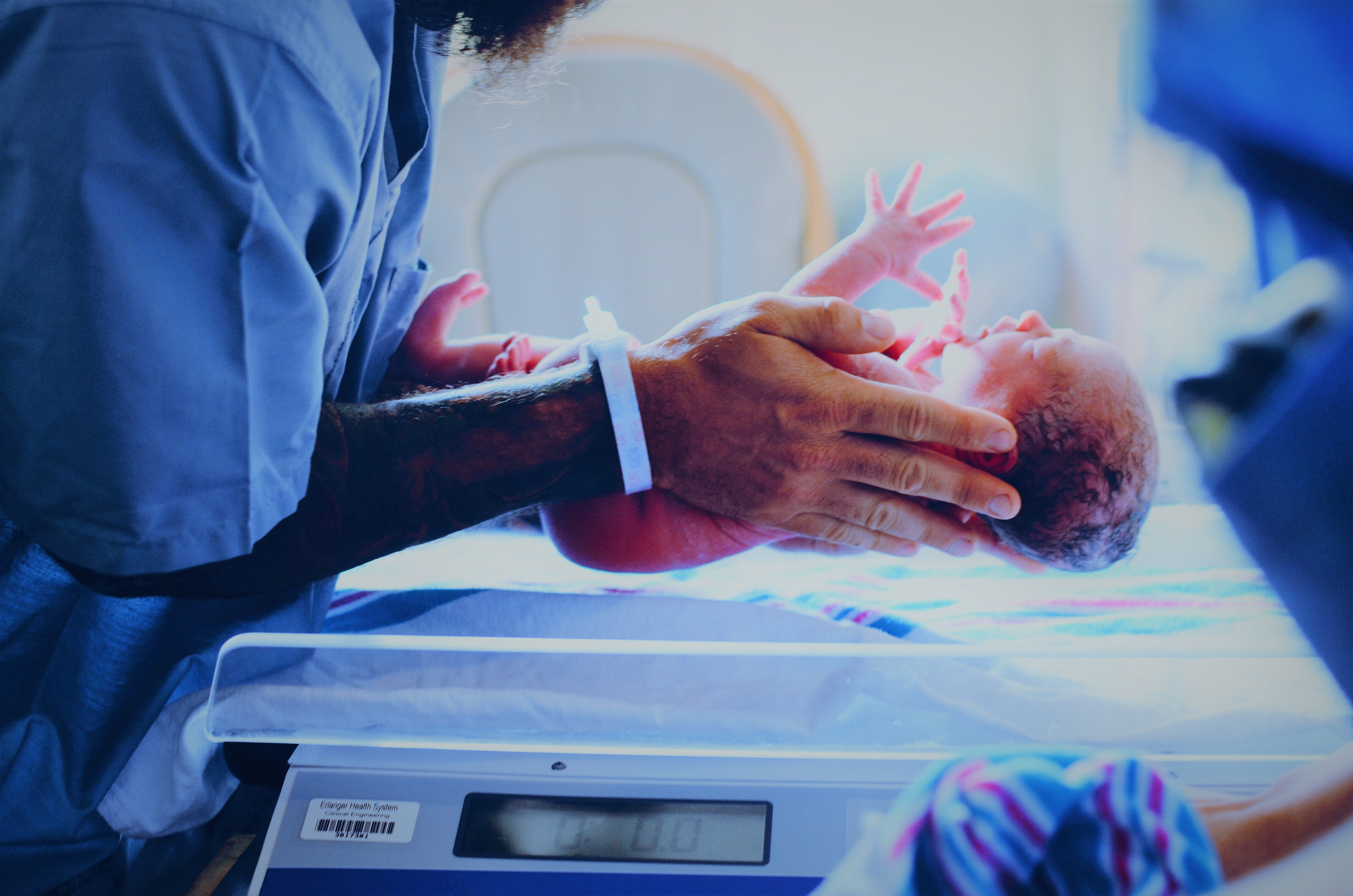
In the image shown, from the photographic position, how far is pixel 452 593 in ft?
2.97

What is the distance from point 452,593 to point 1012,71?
2.67 ft

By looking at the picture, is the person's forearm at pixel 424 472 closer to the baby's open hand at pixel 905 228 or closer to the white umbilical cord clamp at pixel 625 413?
the white umbilical cord clamp at pixel 625 413

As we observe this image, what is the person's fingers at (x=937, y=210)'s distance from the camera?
1.00m

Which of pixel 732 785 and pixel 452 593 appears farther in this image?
pixel 452 593

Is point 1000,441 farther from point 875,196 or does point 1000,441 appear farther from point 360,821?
point 360,821

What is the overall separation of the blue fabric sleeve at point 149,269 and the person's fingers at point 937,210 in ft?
2.05

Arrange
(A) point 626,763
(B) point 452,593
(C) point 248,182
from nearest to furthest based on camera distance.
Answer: (C) point 248,182
(A) point 626,763
(B) point 452,593

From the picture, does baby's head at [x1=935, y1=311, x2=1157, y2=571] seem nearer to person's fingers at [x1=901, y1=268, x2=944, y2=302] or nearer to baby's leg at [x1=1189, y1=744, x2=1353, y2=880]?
person's fingers at [x1=901, y1=268, x2=944, y2=302]

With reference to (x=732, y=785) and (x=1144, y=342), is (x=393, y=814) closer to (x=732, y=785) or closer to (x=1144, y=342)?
(x=732, y=785)

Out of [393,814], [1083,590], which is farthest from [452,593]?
[1083,590]

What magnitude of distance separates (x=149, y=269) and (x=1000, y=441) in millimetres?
705

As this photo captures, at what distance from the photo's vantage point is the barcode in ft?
2.31

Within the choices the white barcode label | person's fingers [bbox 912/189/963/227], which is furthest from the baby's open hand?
the white barcode label

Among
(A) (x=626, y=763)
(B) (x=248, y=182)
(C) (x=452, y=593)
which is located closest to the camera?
(B) (x=248, y=182)
